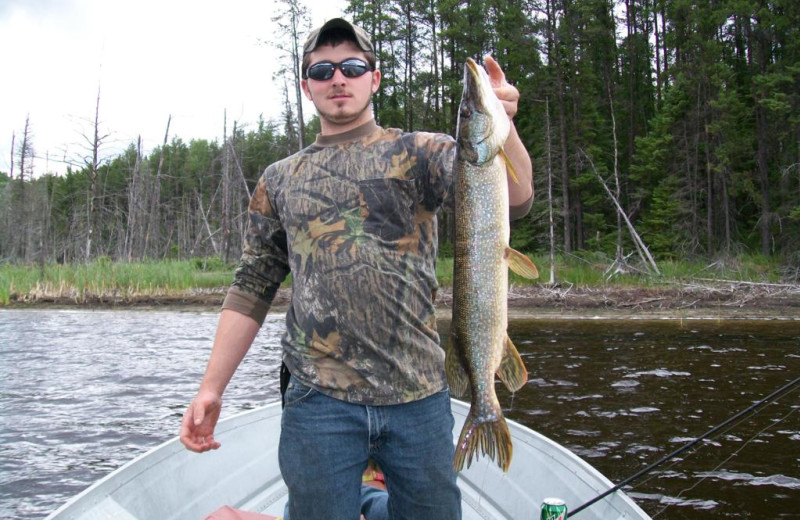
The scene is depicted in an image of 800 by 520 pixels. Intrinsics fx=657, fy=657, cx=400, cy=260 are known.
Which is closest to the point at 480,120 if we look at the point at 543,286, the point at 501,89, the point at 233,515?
the point at 501,89

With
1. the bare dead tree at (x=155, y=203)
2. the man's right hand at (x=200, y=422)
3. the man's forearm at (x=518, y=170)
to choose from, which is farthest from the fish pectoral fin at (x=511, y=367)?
the bare dead tree at (x=155, y=203)

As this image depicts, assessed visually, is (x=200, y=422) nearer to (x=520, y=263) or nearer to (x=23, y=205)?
(x=520, y=263)

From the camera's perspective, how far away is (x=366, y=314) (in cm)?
241

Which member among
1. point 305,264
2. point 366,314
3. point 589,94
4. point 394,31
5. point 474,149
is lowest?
point 366,314

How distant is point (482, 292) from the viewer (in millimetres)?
2516

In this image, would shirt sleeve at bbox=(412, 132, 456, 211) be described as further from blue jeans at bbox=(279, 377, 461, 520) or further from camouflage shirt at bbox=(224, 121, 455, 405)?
blue jeans at bbox=(279, 377, 461, 520)

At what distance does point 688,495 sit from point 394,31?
38.5 meters

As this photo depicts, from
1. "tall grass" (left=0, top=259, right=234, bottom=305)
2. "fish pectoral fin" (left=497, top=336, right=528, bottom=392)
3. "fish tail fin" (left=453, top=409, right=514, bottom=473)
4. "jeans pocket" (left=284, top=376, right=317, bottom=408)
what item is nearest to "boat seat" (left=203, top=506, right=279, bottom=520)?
"jeans pocket" (left=284, top=376, right=317, bottom=408)

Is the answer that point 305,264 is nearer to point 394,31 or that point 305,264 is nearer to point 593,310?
point 593,310

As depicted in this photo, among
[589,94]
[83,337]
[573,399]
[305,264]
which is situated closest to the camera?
[305,264]

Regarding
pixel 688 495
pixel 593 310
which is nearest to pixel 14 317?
pixel 593 310

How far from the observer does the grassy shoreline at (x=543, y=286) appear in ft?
67.2

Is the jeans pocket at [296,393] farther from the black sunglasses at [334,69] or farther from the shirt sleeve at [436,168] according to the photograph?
the black sunglasses at [334,69]

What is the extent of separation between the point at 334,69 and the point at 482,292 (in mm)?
1040
